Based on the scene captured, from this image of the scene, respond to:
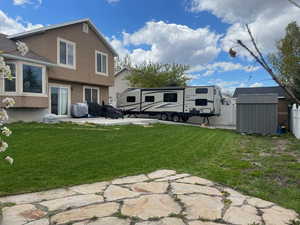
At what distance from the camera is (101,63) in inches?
622

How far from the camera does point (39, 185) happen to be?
3318 mm

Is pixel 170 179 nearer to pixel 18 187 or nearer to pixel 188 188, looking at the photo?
pixel 188 188

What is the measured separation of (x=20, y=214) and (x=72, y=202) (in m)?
0.55

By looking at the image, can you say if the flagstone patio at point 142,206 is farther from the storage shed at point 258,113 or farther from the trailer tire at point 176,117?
the trailer tire at point 176,117

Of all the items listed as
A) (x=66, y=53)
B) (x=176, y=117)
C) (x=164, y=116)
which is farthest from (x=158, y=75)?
(x=66, y=53)

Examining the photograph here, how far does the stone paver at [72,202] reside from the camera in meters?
2.68

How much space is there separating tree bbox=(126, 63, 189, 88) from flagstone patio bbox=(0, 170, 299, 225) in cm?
2114

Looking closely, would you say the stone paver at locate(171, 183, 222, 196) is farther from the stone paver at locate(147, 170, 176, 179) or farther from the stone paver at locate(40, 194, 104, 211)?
the stone paver at locate(40, 194, 104, 211)

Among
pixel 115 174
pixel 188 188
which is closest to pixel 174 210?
pixel 188 188

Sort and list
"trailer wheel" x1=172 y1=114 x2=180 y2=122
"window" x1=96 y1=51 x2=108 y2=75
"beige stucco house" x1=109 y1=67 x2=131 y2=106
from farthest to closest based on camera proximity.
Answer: "beige stucco house" x1=109 y1=67 x2=131 y2=106
"trailer wheel" x1=172 y1=114 x2=180 y2=122
"window" x1=96 y1=51 x2=108 y2=75

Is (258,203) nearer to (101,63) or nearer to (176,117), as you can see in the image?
(101,63)

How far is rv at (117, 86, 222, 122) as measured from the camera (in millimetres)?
16469

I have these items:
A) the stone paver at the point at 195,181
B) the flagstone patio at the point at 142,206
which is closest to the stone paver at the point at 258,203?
the flagstone patio at the point at 142,206

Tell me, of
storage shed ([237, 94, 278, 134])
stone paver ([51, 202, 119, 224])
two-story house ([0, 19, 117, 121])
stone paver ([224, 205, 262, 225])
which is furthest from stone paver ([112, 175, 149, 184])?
storage shed ([237, 94, 278, 134])
